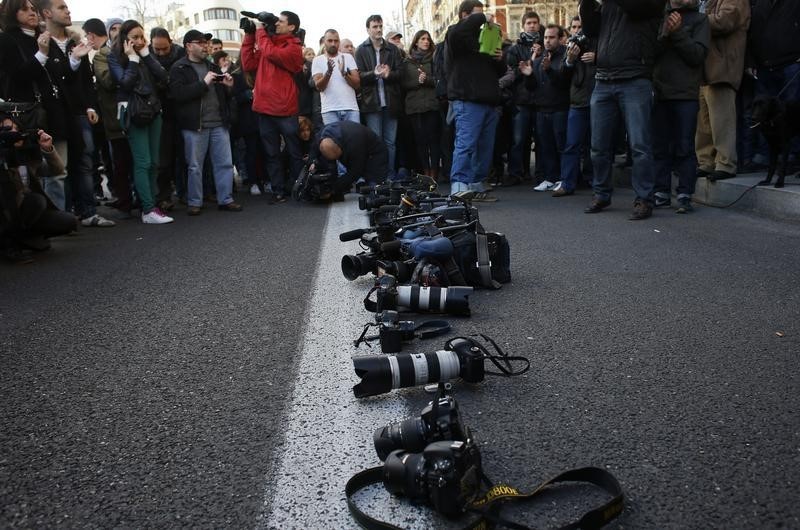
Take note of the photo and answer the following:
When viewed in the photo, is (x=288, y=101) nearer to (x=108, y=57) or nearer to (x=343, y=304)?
(x=108, y=57)

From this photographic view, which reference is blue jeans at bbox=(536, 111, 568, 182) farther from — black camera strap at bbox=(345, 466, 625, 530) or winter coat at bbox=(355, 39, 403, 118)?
black camera strap at bbox=(345, 466, 625, 530)

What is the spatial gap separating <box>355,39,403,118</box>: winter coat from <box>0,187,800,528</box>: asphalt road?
6.40m

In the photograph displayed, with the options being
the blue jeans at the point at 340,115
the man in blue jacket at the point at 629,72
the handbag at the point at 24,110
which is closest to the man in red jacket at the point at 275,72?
the blue jeans at the point at 340,115

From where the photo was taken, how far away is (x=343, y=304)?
427cm

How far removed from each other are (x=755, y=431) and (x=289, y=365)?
6.13ft

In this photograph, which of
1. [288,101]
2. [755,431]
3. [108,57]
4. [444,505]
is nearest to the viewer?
[444,505]

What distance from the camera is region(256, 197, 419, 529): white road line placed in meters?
2.11

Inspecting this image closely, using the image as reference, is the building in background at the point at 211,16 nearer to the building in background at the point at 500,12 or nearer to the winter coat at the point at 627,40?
the building in background at the point at 500,12

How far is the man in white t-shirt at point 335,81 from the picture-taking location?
1043cm

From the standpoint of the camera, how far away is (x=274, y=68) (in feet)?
32.1

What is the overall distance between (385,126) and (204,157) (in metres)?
3.53

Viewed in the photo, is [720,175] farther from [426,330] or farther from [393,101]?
[426,330]

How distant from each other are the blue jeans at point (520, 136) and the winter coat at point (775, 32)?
3450mm

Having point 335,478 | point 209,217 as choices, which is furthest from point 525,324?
point 209,217
